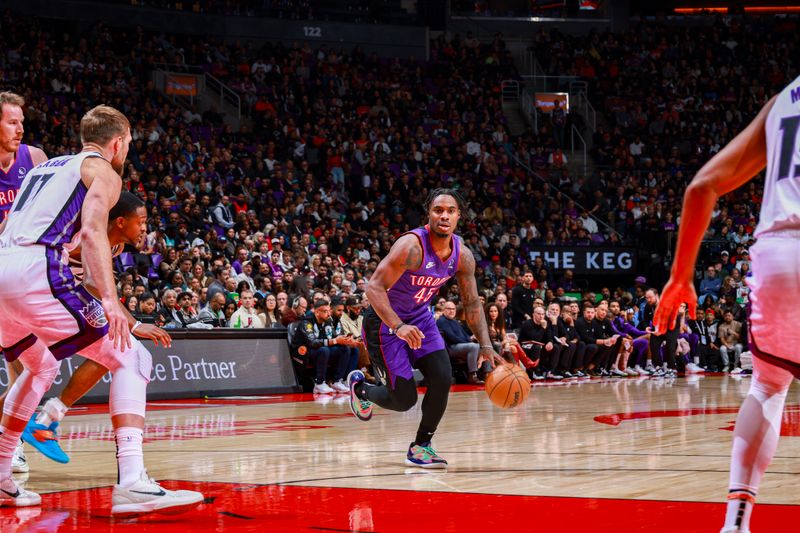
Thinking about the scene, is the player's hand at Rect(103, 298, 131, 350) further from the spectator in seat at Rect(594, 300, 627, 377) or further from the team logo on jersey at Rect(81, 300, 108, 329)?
the spectator in seat at Rect(594, 300, 627, 377)

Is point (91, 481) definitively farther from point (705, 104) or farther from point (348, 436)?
point (705, 104)

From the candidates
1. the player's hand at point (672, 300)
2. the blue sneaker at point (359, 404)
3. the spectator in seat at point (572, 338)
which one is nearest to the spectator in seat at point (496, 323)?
the spectator in seat at point (572, 338)

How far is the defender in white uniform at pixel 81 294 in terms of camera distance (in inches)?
161

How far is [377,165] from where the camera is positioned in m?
22.8

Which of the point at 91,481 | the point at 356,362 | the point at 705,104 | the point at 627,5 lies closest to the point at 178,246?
the point at 356,362

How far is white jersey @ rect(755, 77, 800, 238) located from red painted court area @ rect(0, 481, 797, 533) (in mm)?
1285

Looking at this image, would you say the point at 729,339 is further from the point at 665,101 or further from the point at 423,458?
the point at 423,458

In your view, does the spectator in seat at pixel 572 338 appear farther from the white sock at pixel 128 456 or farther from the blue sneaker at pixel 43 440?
the white sock at pixel 128 456

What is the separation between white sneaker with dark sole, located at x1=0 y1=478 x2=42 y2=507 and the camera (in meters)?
4.38

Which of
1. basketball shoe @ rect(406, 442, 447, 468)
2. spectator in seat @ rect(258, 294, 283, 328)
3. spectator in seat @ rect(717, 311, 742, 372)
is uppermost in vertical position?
spectator in seat @ rect(258, 294, 283, 328)

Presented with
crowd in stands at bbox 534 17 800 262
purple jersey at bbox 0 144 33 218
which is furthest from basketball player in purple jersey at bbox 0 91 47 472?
crowd in stands at bbox 534 17 800 262

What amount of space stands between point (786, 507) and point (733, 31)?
2935 cm

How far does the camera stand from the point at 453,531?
12.2ft

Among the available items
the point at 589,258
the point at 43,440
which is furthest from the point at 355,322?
the point at 589,258
